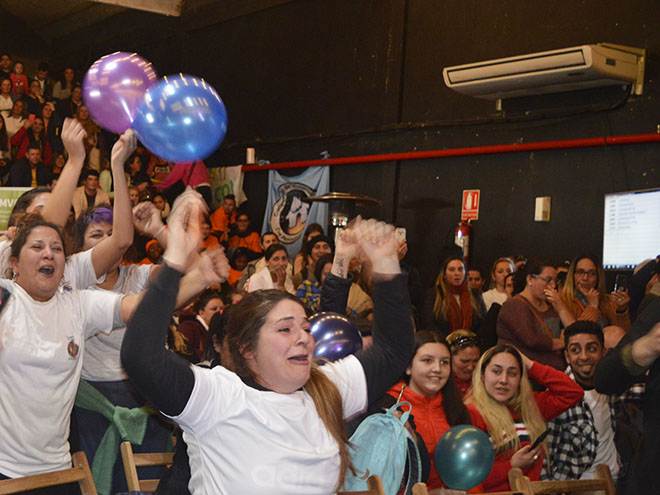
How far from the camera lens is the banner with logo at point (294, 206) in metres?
8.90

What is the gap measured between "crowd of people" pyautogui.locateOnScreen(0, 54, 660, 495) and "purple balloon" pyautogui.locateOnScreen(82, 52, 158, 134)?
0.37 feet

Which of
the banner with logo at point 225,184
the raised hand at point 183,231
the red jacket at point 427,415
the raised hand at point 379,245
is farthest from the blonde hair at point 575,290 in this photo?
the banner with logo at point 225,184

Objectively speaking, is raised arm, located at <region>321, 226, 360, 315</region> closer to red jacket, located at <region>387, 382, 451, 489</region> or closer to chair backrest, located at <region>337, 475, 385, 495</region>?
red jacket, located at <region>387, 382, 451, 489</region>

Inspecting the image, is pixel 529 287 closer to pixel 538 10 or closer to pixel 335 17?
pixel 538 10

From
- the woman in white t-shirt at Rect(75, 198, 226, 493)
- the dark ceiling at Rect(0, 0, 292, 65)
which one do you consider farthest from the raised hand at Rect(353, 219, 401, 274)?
the dark ceiling at Rect(0, 0, 292, 65)

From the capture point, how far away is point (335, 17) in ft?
29.7

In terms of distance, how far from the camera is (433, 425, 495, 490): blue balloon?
2885mm

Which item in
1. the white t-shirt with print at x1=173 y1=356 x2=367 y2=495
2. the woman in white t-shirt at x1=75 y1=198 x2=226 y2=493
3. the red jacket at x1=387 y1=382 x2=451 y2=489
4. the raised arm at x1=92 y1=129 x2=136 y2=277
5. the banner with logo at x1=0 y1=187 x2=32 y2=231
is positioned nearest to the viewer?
the white t-shirt with print at x1=173 y1=356 x2=367 y2=495

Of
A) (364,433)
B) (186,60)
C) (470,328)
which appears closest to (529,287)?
(470,328)

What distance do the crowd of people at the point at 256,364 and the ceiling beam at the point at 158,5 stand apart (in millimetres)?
5302

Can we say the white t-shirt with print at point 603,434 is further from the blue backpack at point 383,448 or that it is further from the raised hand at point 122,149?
the raised hand at point 122,149

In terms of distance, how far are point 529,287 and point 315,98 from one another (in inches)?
198

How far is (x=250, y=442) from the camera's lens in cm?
181

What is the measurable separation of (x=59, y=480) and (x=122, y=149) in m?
1.02
